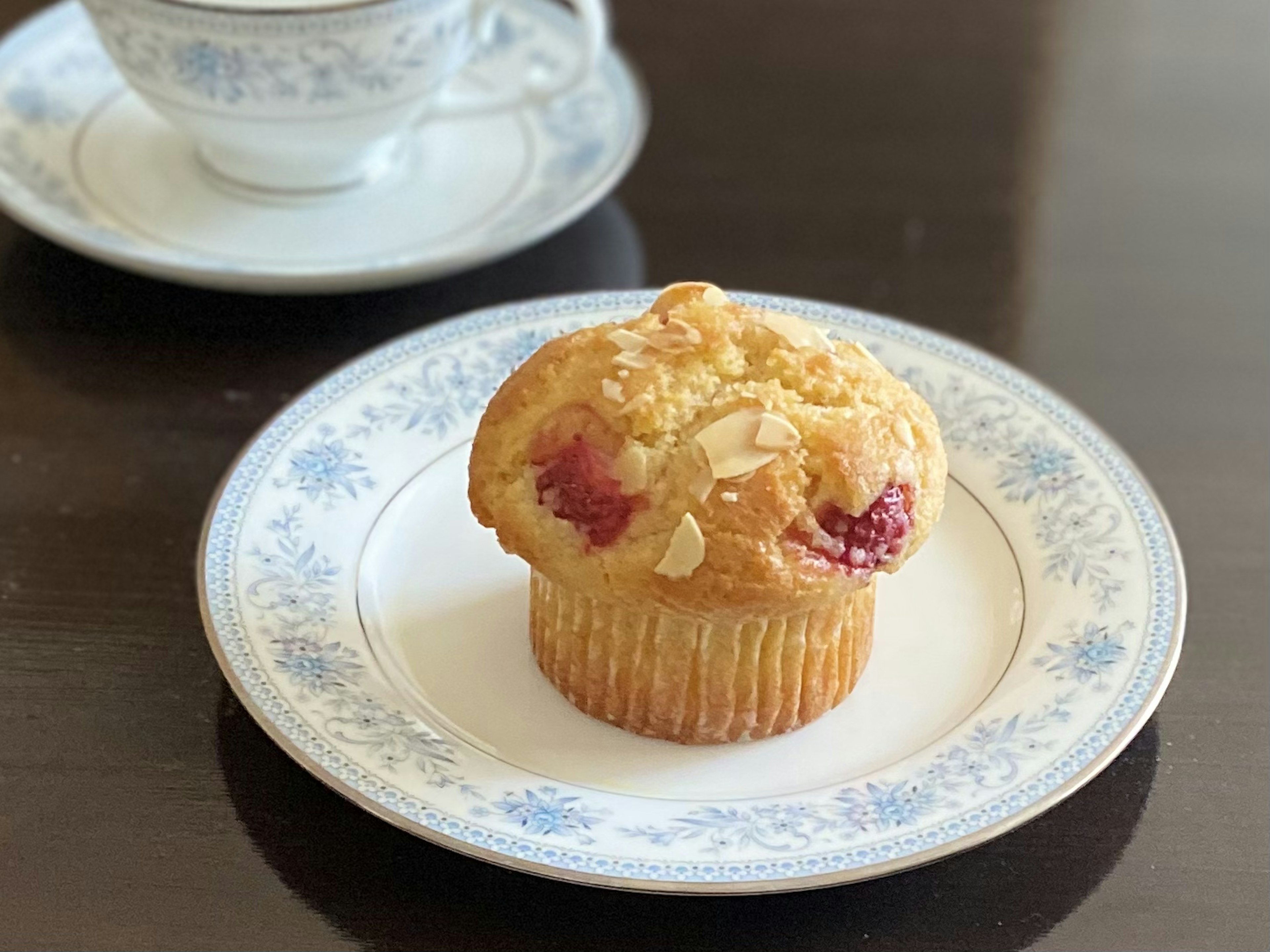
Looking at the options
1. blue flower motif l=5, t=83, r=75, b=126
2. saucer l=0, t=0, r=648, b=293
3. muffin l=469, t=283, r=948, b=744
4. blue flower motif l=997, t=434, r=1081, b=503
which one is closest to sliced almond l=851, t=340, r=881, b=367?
muffin l=469, t=283, r=948, b=744

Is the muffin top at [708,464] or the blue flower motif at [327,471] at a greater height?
the muffin top at [708,464]

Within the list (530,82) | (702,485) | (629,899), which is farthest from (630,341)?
(530,82)

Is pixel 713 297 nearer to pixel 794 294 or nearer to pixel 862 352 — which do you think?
pixel 862 352

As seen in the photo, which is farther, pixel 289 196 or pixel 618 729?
pixel 289 196

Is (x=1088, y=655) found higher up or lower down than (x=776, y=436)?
lower down

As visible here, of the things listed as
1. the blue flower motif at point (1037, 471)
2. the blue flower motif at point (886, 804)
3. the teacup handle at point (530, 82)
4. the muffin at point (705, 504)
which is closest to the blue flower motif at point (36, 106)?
the teacup handle at point (530, 82)

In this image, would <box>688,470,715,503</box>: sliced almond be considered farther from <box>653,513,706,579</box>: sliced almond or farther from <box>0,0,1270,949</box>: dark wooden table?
<box>0,0,1270,949</box>: dark wooden table

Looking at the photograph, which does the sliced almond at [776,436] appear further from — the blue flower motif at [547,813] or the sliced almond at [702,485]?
the blue flower motif at [547,813]
